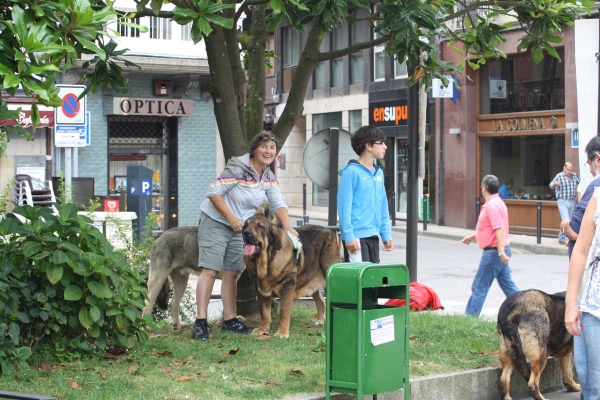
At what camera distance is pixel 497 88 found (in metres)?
27.3

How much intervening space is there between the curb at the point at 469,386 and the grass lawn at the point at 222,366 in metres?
0.14

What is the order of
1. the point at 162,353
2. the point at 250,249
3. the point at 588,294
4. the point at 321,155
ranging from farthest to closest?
the point at 321,155, the point at 250,249, the point at 162,353, the point at 588,294

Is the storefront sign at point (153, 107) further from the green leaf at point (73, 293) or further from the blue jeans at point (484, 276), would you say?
the green leaf at point (73, 293)

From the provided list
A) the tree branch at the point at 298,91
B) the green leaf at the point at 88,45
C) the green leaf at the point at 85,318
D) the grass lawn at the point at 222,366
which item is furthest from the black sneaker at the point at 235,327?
the green leaf at the point at 88,45

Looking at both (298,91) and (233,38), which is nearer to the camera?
(298,91)

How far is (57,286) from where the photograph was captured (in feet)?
22.2

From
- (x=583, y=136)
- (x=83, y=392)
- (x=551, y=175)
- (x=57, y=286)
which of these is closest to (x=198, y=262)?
(x=57, y=286)

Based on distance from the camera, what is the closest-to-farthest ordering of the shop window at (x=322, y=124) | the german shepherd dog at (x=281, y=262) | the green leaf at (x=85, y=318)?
the green leaf at (x=85, y=318) < the german shepherd dog at (x=281, y=262) < the shop window at (x=322, y=124)

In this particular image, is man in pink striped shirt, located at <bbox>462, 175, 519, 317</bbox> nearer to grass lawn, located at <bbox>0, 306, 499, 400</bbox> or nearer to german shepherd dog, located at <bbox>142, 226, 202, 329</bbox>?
grass lawn, located at <bbox>0, 306, 499, 400</bbox>

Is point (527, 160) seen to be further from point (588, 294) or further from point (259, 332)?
point (588, 294)

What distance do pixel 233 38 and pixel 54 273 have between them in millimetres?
3925

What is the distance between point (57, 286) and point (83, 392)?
39.6 inches

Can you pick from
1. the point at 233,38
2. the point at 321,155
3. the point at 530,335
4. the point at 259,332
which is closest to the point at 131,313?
the point at 259,332

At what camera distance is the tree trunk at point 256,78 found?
9.75 metres
